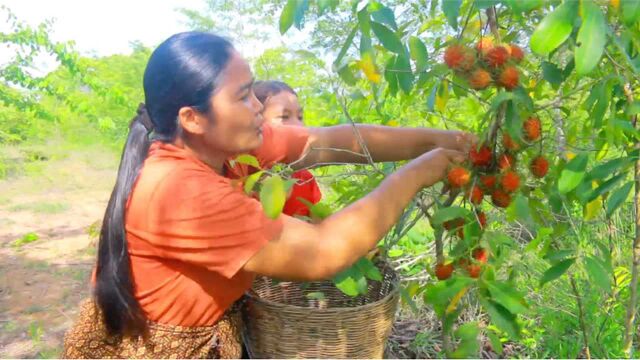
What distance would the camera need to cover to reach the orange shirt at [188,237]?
1085 millimetres

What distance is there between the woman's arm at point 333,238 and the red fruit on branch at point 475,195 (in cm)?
11

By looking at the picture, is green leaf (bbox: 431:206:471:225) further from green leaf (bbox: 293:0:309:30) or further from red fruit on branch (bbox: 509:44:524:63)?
green leaf (bbox: 293:0:309:30)

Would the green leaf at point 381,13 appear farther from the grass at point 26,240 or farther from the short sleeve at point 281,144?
the grass at point 26,240

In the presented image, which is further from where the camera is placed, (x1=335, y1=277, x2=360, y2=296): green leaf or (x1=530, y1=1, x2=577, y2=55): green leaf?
(x1=335, y1=277, x2=360, y2=296): green leaf

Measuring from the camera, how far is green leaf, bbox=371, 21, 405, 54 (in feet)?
3.38

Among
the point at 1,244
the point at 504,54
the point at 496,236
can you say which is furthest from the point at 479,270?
the point at 1,244

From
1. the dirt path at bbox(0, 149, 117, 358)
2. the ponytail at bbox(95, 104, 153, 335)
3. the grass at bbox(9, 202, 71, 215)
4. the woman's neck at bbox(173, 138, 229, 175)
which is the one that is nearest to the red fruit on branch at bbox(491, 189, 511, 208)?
the woman's neck at bbox(173, 138, 229, 175)

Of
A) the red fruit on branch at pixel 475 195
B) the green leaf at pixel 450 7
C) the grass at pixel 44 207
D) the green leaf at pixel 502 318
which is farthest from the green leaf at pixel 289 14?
the grass at pixel 44 207

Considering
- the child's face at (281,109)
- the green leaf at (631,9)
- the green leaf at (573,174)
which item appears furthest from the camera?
the child's face at (281,109)

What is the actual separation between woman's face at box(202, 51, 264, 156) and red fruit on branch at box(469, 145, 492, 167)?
17.0 inches

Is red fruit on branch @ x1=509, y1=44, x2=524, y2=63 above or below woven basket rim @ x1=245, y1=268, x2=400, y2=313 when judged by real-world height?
above

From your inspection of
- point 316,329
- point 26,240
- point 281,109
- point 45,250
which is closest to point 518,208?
point 316,329

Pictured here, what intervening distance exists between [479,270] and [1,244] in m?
4.01

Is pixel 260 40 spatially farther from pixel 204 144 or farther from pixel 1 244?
pixel 204 144
